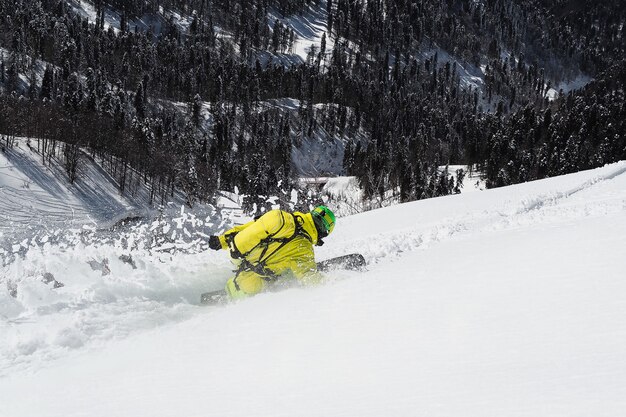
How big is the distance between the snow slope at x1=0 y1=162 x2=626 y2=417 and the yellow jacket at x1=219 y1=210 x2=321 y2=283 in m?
0.56

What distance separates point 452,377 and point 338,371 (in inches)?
35.5

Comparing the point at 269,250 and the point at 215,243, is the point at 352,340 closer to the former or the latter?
the point at 269,250

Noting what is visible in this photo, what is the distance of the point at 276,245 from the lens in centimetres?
752

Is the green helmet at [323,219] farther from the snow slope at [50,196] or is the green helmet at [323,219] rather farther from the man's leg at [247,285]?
the snow slope at [50,196]

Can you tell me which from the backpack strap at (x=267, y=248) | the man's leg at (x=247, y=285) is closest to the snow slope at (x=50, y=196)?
the man's leg at (x=247, y=285)

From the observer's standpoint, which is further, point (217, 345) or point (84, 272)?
point (84, 272)

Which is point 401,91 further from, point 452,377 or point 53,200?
point 452,377

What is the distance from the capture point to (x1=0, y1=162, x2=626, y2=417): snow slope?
3.14 metres

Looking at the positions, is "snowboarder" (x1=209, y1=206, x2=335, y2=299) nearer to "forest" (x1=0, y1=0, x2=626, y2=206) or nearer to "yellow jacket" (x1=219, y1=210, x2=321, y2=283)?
"yellow jacket" (x1=219, y1=210, x2=321, y2=283)

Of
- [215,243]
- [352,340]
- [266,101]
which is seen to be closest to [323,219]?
[215,243]

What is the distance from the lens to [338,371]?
3734 mm

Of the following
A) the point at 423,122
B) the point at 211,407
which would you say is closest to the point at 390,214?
the point at 211,407

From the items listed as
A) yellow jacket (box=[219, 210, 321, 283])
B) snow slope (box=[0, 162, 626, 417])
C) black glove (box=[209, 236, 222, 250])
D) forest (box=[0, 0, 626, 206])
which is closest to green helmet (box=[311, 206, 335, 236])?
yellow jacket (box=[219, 210, 321, 283])

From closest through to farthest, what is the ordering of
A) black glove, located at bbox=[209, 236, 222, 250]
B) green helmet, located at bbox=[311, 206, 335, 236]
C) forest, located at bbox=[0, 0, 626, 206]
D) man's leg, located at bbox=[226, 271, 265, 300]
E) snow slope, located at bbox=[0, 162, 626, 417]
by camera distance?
1. snow slope, located at bbox=[0, 162, 626, 417]
2. black glove, located at bbox=[209, 236, 222, 250]
3. man's leg, located at bbox=[226, 271, 265, 300]
4. green helmet, located at bbox=[311, 206, 335, 236]
5. forest, located at bbox=[0, 0, 626, 206]
